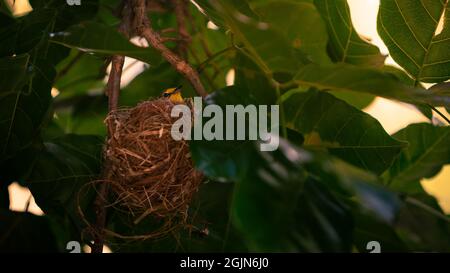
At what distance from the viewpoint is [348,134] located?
1.00m

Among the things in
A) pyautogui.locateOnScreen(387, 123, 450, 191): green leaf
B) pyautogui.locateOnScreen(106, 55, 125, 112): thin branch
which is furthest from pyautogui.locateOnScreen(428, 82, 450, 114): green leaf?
pyautogui.locateOnScreen(106, 55, 125, 112): thin branch

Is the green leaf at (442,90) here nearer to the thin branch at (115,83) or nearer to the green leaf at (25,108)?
the thin branch at (115,83)

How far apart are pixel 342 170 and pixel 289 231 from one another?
91mm

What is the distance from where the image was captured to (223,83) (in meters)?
1.54

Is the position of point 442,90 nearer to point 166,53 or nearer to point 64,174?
point 166,53

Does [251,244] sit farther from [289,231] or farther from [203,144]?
[203,144]

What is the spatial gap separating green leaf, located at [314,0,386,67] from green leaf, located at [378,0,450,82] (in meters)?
0.03

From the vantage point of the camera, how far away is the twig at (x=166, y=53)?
1.01 metres

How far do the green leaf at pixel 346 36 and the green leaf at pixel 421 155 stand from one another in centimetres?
16

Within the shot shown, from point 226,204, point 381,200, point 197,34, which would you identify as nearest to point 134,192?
point 226,204

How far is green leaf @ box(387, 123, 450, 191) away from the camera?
3.68 feet

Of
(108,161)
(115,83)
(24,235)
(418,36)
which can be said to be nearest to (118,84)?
(115,83)

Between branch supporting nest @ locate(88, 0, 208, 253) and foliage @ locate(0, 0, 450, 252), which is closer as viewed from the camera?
foliage @ locate(0, 0, 450, 252)

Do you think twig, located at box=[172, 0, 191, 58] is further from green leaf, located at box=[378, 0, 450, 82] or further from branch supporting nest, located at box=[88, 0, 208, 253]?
green leaf, located at box=[378, 0, 450, 82]
